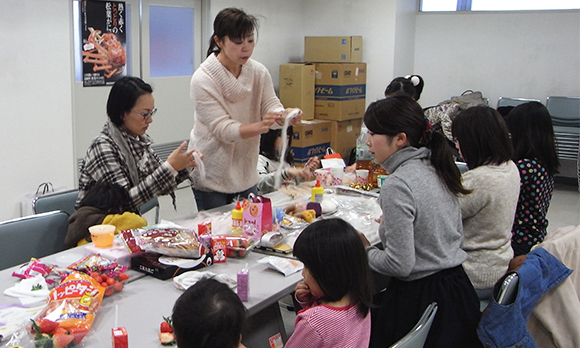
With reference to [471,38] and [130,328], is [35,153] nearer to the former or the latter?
[130,328]

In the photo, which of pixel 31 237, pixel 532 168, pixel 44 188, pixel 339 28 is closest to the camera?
pixel 31 237

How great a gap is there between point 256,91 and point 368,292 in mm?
1561

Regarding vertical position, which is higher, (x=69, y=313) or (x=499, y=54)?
(x=499, y=54)

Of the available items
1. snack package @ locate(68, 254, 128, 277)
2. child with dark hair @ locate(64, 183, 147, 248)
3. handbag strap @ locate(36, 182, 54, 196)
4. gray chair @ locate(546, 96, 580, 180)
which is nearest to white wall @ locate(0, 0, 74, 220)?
handbag strap @ locate(36, 182, 54, 196)

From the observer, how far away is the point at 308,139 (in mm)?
6277

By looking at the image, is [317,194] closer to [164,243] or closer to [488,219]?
[488,219]

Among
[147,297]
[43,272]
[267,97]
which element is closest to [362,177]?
[267,97]

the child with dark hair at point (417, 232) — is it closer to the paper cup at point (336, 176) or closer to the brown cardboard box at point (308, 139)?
the paper cup at point (336, 176)

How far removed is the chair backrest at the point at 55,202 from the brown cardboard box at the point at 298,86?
149 inches

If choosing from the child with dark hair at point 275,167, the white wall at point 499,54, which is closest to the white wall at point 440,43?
the white wall at point 499,54

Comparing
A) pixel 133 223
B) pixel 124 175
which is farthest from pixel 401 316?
pixel 124 175

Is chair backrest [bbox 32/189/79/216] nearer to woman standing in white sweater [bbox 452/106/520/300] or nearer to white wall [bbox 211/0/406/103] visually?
woman standing in white sweater [bbox 452/106/520/300]

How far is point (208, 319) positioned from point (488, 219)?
1.41m

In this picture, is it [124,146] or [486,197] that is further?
[124,146]
